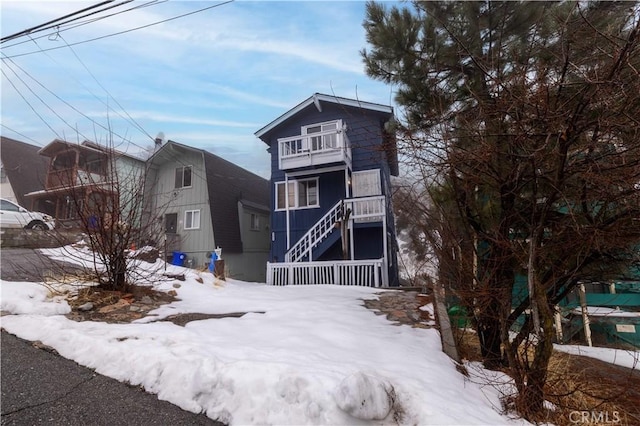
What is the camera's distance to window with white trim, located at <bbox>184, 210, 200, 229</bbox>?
15.7m

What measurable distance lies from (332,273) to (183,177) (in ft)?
36.4

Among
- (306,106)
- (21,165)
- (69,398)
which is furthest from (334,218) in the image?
(21,165)

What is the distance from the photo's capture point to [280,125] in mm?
13523

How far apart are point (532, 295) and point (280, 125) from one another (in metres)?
12.4

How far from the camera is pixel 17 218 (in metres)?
12.5

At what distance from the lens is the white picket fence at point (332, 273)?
8680mm

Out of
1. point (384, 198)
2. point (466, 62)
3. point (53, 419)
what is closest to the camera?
point (53, 419)

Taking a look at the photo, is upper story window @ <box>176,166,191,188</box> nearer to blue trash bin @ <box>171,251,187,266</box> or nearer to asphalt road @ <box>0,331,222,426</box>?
blue trash bin @ <box>171,251,187,266</box>

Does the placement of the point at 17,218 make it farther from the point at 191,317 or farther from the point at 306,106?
the point at 191,317

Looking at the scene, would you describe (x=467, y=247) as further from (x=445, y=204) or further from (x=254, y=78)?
(x=254, y=78)

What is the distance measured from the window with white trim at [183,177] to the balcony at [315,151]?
6499 mm

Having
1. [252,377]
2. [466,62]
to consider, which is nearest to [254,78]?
[466,62]

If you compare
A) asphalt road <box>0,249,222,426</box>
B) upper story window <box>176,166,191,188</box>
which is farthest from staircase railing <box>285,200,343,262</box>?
asphalt road <box>0,249,222,426</box>

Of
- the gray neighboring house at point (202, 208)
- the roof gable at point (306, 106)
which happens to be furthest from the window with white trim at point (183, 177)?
the roof gable at point (306, 106)
